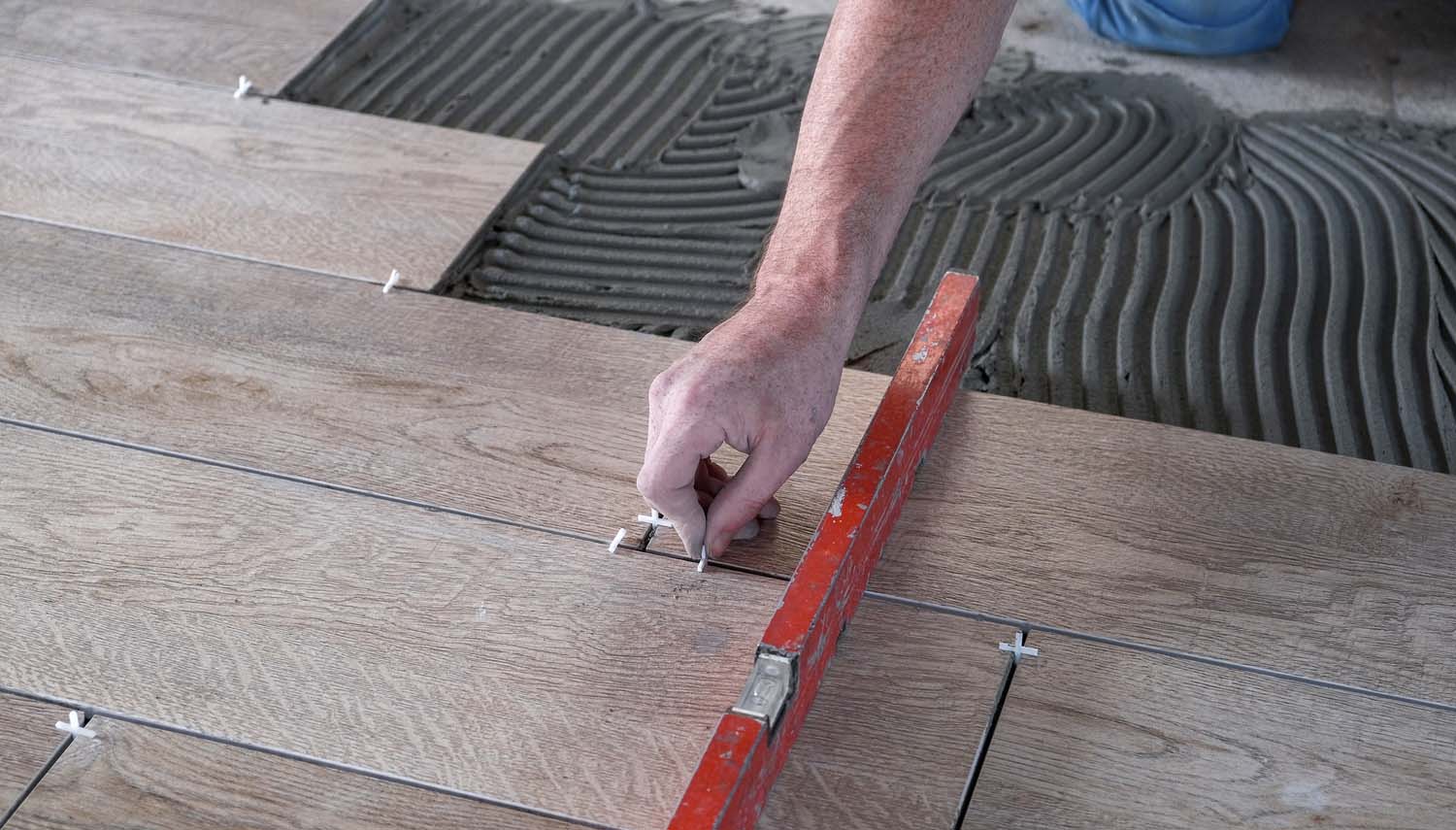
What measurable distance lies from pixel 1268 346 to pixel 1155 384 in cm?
19

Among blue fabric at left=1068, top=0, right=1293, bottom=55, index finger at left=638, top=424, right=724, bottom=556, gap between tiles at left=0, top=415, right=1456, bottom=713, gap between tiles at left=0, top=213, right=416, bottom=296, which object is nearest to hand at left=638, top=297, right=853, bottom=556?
index finger at left=638, top=424, right=724, bottom=556

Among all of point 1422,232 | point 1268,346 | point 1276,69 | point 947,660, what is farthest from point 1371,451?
point 1276,69

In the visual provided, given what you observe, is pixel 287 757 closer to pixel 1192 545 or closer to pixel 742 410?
pixel 742 410

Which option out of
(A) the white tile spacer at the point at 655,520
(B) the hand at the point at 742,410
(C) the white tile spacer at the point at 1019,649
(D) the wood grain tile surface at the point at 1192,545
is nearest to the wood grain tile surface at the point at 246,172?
(A) the white tile spacer at the point at 655,520

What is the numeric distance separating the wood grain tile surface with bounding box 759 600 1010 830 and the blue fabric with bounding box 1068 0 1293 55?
162cm

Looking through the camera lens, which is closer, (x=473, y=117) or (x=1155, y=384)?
(x=1155, y=384)

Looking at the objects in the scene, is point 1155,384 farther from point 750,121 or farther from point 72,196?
point 72,196

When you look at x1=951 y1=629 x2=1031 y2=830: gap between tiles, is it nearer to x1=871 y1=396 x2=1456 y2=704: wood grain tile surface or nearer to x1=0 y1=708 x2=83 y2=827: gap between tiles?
x1=871 y1=396 x2=1456 y2=704: wood grain tile surface

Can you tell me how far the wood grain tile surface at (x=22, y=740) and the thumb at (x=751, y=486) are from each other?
0.64 metres

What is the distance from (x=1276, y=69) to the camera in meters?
2.58

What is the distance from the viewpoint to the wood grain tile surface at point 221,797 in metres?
1.21

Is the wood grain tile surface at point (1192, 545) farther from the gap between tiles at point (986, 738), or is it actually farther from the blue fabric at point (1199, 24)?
the blue fabric at point (1199, 24)

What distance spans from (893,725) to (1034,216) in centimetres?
111

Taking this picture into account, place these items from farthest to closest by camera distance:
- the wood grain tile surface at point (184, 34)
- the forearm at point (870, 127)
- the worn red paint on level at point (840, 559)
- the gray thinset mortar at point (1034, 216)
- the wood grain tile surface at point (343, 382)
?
the wood grain tile surface at point (184, 34), the gray thinset mortar at point (1034, 216), the wood grain tile surface at point (343, 382), the forearm at point (870, 127), the worn red paint on level at point (840, 559)
